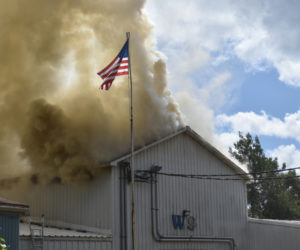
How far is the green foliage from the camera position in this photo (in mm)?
49281

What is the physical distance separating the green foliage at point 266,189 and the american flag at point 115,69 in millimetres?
31072

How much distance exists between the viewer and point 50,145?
75.4 feet

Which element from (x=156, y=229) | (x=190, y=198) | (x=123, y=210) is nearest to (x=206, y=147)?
(x=190, y=198)

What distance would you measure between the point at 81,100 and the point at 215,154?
7.83 meters

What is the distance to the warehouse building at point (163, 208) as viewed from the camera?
21.0 meters

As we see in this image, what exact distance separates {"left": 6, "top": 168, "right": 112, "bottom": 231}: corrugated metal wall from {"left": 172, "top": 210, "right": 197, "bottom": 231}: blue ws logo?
13.0 feet

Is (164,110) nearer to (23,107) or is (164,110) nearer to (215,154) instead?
(215,154)

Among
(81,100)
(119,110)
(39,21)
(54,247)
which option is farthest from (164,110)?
(54,247)

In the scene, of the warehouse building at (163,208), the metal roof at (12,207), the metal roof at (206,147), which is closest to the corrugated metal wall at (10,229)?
the metal roof at (12,207)

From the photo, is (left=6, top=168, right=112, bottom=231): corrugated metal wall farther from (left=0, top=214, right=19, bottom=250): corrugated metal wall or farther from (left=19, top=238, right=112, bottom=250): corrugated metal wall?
(left=0, top=214, right=19, bottom=250): corrugated metal wall

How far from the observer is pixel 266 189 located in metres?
50.7

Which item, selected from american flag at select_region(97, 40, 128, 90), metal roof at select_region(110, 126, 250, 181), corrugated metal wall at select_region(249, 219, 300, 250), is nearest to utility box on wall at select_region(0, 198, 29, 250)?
american flag at select_region(97, 40, 128, 90)

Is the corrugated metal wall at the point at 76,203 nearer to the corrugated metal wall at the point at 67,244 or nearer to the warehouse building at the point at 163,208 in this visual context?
the warehouse building at the point at 163,208

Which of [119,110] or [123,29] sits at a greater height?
[123,29]
